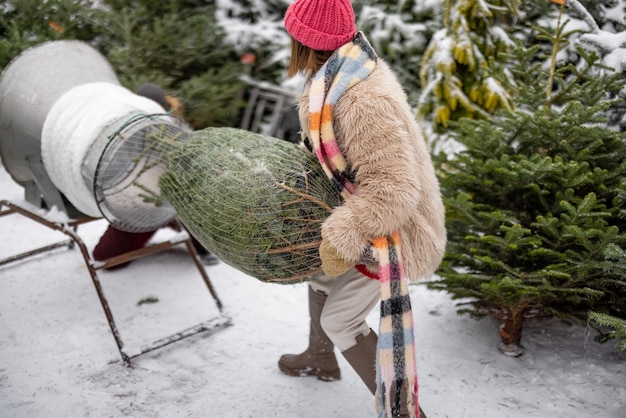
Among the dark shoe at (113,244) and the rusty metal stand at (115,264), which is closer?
the rusty metal stand at (115,264)

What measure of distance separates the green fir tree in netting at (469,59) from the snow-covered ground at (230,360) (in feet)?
5.43

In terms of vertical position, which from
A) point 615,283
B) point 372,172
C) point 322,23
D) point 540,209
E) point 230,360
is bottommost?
point 230,360

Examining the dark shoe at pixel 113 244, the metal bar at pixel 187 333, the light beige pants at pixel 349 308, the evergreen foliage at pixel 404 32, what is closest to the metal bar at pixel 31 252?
the dark shoe at pixel 113 244

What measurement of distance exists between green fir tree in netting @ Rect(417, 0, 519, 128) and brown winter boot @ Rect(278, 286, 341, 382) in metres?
2.22

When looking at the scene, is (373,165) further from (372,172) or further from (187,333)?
(187,333)

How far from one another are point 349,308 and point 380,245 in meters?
0.46

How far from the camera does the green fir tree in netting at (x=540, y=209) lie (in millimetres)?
2785

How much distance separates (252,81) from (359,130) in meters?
5.29

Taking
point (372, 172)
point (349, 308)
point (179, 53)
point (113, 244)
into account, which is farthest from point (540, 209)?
point (179, 53)

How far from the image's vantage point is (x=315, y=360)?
3090mm

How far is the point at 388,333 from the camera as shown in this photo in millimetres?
2234

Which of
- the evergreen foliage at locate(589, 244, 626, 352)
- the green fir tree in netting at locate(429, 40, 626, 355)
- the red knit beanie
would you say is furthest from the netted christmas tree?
the evergreen foliage at locate(589, 244, 626, 352)

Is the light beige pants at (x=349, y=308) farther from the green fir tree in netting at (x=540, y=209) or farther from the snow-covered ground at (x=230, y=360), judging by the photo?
the green fir tree in netting at (x=540, y=209)

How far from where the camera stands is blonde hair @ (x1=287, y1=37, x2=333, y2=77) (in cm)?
230
